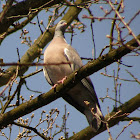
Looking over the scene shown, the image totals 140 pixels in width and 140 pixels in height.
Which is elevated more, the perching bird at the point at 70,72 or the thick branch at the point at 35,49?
the thick branch at the point at 35,49

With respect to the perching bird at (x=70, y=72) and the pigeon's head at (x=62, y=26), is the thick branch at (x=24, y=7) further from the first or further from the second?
the pigeon's head at (x=62, y=26)

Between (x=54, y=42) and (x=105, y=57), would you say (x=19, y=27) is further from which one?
(x=105, y=57)

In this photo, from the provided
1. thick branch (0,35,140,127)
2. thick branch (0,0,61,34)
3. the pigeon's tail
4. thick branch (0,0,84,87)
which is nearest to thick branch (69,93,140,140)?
the pigeon's tail

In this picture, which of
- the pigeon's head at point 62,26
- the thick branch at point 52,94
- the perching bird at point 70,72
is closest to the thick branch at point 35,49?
the pigeon's head at point 62,26

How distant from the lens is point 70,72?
4.70 m

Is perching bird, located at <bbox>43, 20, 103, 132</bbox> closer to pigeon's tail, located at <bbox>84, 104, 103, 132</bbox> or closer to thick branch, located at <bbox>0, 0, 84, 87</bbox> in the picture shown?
pigeon's tail, located at <bbox>84, 104, 103, 132</bbox>

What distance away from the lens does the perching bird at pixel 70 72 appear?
4645 mm

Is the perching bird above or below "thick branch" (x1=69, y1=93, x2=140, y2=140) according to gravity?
above

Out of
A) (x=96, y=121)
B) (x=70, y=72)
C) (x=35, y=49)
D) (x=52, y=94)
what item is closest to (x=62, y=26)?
(x=35, y=49)

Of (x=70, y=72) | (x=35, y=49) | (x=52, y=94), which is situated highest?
(x=35, y=49)

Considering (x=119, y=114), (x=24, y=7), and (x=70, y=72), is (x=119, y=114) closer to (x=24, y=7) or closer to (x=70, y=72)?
(x=70, y=72)

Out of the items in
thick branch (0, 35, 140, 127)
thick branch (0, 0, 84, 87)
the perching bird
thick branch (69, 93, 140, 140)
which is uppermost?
thick branch (0, 0, 84, 87)

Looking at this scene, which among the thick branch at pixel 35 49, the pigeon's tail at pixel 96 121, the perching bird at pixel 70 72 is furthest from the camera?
the thick branch at pixel 35 49

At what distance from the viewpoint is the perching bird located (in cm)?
464
